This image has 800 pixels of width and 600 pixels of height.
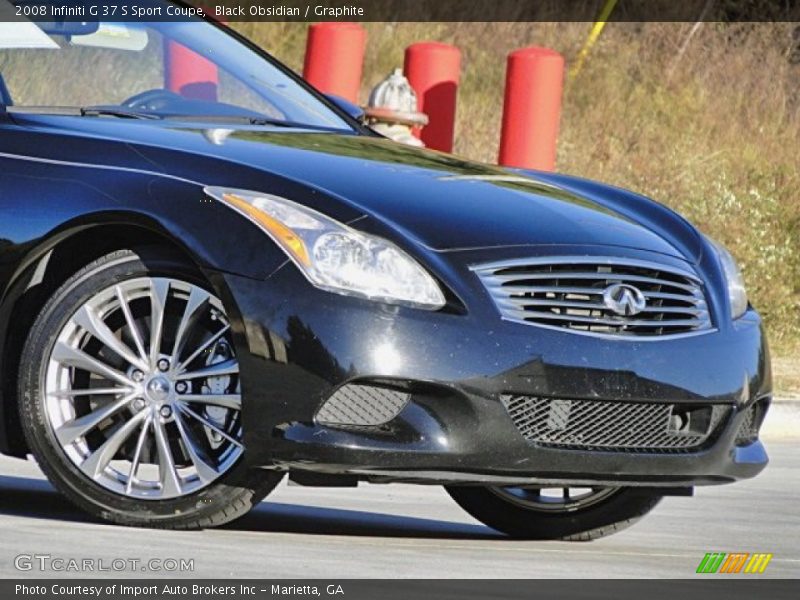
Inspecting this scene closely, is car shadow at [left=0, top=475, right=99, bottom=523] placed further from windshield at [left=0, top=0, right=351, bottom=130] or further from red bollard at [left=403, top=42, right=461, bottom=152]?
red bollard at [left=403, top=42, right=461, bottom=152]

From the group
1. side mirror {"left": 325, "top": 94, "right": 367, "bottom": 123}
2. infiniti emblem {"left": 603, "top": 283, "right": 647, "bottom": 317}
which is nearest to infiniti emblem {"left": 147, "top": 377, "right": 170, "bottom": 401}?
infiniti emblem {"left": 603, "top": 283, "right": 647, "bottom": 317}

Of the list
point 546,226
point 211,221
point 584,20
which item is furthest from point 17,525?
point 584,20

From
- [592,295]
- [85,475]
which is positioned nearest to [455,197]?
[592,295]

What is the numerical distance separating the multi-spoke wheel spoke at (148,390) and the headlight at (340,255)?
0.98 feet

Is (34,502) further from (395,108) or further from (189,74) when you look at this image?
(395,108)

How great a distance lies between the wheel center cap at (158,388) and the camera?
6.16 meters

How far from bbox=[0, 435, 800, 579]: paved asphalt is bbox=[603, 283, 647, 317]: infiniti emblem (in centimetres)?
72

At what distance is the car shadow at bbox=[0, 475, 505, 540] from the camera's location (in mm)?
6750

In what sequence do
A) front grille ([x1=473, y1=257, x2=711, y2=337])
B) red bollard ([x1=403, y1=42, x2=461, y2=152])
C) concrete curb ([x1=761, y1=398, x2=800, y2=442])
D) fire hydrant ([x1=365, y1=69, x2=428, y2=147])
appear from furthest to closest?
red bollard ([x1=403, y1=42, x2=461, y2=152]), fire hydrant ([x1=365, y1=69, x2=428, y2=147]), concrete curb ([x1=761, y1=398, x2=800, y2=442]), front grille ([x1=473, y1=257, x2=711, y2=337])
